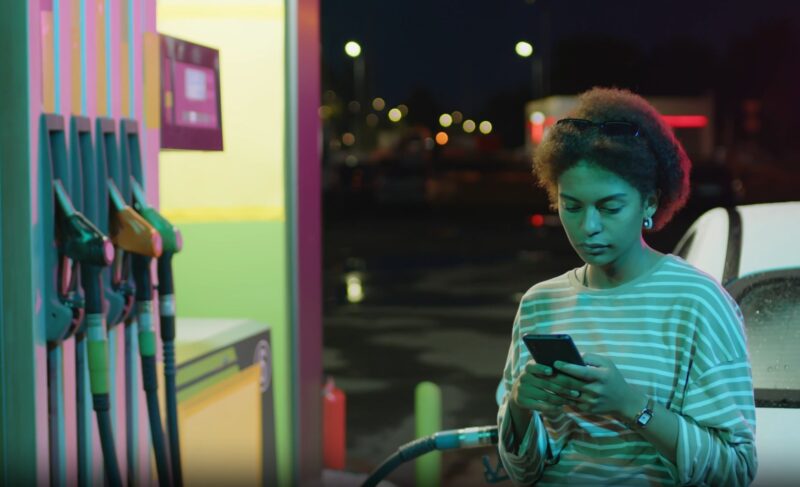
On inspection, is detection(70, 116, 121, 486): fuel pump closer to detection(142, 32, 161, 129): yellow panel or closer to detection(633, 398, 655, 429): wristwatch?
detection(142, 32, 161, 129): yellow panel

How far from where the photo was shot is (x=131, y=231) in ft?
12.4

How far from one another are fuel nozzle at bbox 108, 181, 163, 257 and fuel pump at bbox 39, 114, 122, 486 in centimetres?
20

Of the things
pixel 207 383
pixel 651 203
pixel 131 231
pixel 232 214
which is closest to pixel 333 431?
pixel 232 214

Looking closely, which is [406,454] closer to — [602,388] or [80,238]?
[80,238]

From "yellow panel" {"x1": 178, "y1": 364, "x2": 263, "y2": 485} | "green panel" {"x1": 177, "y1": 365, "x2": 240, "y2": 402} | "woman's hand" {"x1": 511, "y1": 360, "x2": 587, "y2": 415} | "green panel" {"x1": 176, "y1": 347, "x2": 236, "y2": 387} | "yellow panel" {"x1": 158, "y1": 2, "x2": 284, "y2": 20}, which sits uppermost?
"yellow panel" {"x1": 158, "y1": 2, "x2": 284, "y2": 20}

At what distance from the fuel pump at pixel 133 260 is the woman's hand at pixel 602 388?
62.2 inches

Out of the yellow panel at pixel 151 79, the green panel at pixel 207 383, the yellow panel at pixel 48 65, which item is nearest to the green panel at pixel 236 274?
the green panel at pixel 207 383

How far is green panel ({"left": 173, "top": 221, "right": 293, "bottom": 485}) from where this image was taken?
571 cm

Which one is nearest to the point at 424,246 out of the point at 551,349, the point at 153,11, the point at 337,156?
the point at 153,11

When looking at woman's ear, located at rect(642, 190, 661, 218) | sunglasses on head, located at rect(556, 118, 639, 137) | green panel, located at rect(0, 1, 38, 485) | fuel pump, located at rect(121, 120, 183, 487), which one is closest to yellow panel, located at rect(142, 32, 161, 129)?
fuel pump, located at rect(121, 120, 183, 487)

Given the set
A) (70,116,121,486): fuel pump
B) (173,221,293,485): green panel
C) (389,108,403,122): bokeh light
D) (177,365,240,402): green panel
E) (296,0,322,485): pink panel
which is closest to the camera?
(70,116,121,486): fuel pump

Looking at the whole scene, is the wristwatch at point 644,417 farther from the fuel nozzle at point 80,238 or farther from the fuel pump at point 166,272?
the fuel pump at point 166,272

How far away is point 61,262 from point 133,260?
0.36m

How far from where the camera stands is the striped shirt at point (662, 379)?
8.53 ft
